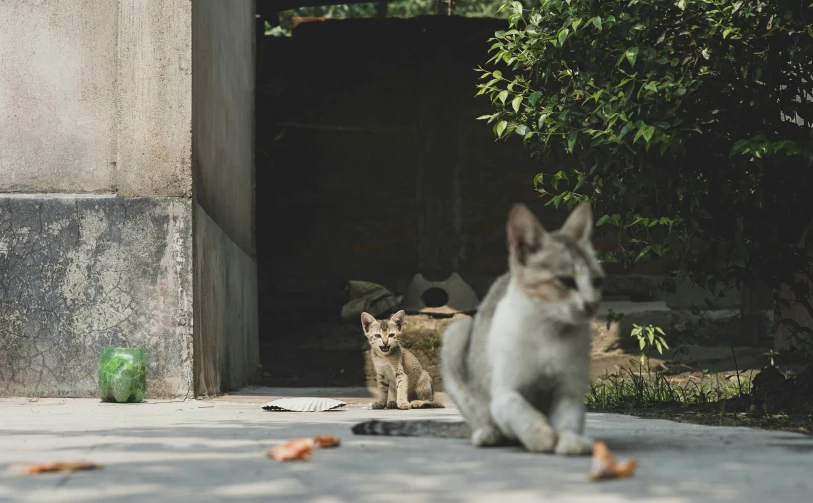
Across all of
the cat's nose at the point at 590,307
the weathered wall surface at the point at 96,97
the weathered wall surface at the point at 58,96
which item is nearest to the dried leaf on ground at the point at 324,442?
the cat's nose at the point at 590,307

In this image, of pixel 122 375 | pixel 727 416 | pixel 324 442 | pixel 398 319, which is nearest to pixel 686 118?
pixel 727 416

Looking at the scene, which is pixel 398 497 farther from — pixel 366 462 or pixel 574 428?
pixel 574 428

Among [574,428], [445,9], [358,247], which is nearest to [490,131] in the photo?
[358,247]

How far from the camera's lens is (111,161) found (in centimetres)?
668

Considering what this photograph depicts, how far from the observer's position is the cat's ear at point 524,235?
3049 mm

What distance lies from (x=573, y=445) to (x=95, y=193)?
184 inches

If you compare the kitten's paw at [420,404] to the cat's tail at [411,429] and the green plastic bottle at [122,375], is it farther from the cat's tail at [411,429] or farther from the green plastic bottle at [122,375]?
the cat's tail at [411,429]

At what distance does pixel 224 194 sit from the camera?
856 centimetres

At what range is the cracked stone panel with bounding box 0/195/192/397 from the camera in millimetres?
6492

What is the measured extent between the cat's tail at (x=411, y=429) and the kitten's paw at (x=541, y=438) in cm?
59

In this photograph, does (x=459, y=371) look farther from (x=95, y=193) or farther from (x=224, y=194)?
(x=224, y=194)

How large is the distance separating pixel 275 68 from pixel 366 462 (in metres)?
10.5

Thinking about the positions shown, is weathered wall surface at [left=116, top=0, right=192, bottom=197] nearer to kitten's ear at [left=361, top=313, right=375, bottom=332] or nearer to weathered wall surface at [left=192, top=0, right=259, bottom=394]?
weathered wall surface at [left=192, top=0, right=259, bottom=394]

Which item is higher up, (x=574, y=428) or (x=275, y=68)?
(x=275, y=68)
